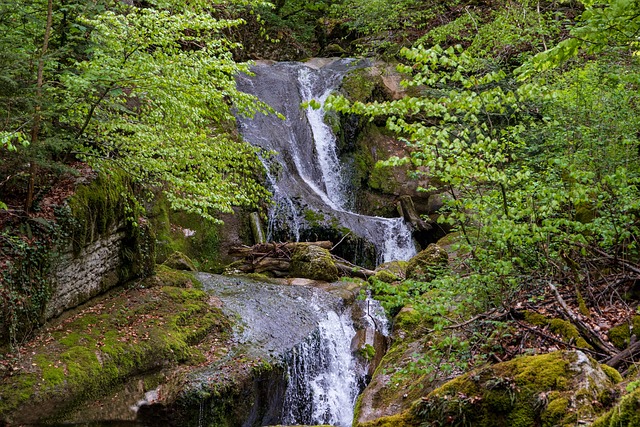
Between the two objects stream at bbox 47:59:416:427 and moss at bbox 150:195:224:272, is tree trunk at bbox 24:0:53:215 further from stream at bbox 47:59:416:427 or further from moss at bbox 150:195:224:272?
moss at bbox 150:195:224:272

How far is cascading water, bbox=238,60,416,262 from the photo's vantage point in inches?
554

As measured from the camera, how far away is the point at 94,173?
25.9ft

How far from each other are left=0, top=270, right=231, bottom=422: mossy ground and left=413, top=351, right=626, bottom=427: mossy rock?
4.53 m

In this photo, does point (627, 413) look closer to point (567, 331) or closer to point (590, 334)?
point (590, 334)

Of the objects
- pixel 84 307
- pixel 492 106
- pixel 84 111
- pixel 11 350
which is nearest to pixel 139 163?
pixel 84 111

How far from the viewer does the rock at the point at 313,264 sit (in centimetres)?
1132

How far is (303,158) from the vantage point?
16234 millimetres

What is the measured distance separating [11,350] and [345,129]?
43.0 feet

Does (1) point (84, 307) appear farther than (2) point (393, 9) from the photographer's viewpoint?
No

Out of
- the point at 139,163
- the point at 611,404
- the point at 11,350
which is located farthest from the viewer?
the point at 139,163

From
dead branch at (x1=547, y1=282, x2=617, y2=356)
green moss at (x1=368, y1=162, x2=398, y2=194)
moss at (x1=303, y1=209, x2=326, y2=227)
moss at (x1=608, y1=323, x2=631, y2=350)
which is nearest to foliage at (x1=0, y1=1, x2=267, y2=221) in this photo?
dead branch at (x1=547, y1=282, x2=617, y2=356)

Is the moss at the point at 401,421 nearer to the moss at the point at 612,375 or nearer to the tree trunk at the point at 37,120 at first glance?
the moss at the point at 612,375

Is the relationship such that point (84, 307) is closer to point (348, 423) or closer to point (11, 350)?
point (11, 350)

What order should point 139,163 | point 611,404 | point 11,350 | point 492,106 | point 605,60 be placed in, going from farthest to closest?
point 605,60
point 139,163
point 11,350
point 492,106
point 611,404
